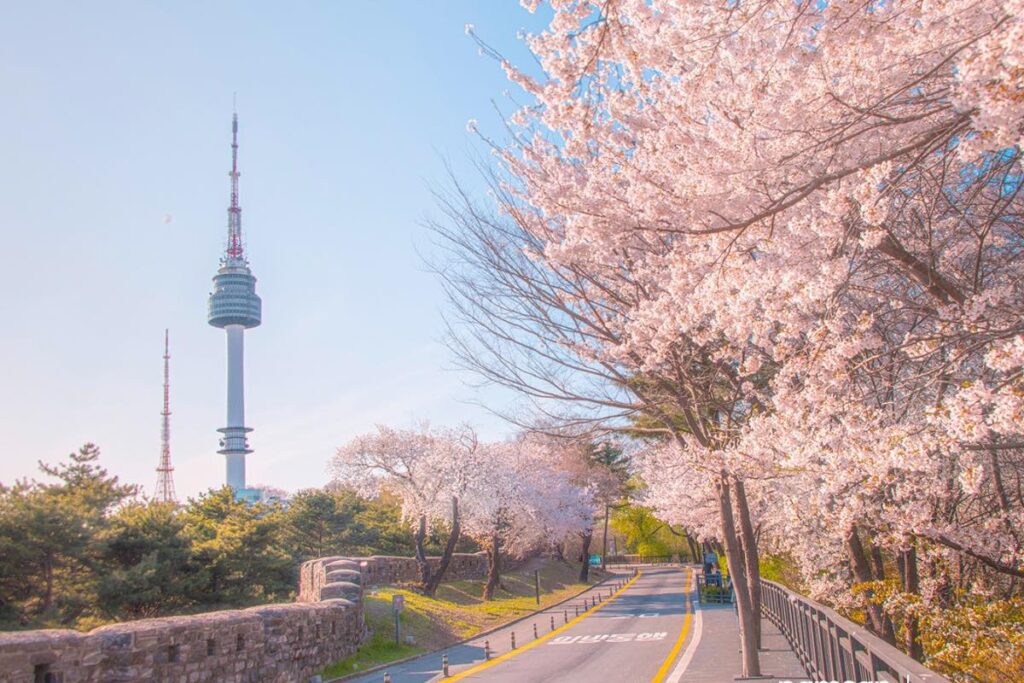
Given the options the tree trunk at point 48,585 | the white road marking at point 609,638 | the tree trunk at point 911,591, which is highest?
the tree trunk at point 48,585

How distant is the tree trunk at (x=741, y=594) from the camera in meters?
13.7

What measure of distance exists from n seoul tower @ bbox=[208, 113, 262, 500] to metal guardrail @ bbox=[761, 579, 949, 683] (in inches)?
6459

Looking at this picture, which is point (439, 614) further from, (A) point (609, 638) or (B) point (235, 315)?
(B) point (235, 315)

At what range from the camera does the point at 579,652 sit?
68.2ft

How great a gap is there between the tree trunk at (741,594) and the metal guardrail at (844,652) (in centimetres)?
75

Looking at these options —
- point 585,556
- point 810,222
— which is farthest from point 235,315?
point 810,222

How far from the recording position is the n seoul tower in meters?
166

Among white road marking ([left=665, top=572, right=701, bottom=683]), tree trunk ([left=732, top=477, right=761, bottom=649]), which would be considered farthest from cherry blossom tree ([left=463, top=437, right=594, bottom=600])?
tree trunk ([left=732, top=477, right=761, bottom=649])

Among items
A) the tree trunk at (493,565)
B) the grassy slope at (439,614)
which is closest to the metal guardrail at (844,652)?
the grassy slope at (439,614)

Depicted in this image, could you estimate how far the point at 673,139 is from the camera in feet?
28.3

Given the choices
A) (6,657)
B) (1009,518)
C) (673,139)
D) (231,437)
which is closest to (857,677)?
(673,139)

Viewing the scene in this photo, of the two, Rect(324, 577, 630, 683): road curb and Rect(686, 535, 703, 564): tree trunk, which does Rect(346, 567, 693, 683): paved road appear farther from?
Rect(686, 535, 703, 564): tree trunk

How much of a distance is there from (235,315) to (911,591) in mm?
165206

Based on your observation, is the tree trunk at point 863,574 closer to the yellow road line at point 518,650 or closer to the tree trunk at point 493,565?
the yellow road line at point 518,650
